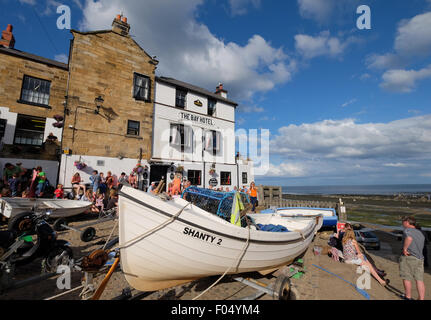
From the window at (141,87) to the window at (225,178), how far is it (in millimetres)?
9704

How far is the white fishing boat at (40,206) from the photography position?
265 inches

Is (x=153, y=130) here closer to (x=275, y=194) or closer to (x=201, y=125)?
(x=201, y=125)

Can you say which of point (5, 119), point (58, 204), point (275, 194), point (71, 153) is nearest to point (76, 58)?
point (5, 119)

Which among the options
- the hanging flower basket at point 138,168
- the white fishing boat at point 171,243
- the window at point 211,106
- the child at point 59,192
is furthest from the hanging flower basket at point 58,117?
the window at point 211,106

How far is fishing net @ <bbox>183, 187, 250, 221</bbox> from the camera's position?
470 centimetres

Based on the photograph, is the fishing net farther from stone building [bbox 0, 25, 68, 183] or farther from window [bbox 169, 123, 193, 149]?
window [bbox 169, 123, 193, 149]

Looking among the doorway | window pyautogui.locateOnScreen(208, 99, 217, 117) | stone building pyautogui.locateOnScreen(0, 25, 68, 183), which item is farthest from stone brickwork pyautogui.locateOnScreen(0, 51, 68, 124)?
window pyautogui.locateOnScreen(208, 99, 217, 117)

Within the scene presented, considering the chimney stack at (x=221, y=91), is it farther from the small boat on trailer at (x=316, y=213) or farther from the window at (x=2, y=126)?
the window at (x=2, y=126)

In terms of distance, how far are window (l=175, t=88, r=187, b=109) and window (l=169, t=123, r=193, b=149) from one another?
2002 mm

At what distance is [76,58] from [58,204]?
32.0 ft

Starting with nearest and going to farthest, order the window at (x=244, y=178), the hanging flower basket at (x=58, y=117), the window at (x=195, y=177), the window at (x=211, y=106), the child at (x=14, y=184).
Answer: the child at (x=14, y=184)
the hanging flower basket at (x=58, y=117)
the window at (x=195, y=177)
the window at (x=211, y=106)
the window at (x=244, y=178)

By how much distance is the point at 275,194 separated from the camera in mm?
18031

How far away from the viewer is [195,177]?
55.1 feet

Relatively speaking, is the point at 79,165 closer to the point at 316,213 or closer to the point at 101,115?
the point at 101,115
